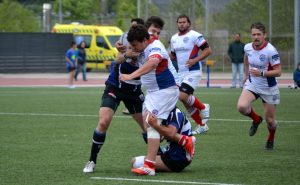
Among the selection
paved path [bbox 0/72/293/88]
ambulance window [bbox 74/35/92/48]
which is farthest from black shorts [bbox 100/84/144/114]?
ambulance window [bbox 74/35/92/48]

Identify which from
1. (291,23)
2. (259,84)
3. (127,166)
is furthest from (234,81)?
(127,166)

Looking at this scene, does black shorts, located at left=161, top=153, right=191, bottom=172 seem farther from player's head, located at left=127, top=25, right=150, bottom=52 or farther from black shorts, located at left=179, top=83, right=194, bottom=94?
black shorts, located at left=179, top=83, right=194, bottom=94

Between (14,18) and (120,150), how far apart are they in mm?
49206

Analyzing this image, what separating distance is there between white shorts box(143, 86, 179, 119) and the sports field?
0.81 m

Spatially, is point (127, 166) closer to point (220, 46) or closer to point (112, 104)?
point (112, 104)

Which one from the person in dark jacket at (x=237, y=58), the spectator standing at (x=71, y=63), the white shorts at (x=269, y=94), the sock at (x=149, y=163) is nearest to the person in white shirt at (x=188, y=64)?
the white shorts at (x=269, y=94)

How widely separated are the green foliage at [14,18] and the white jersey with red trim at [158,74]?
50006mm

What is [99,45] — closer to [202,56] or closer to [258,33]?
[202,56]

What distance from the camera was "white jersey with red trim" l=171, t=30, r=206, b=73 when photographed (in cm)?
1603

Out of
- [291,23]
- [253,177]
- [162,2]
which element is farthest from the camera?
[162,2]

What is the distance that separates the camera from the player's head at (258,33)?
13.1 m

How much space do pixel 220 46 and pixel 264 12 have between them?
3653 millimetres

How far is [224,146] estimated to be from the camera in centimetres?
1349

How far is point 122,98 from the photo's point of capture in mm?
11203
